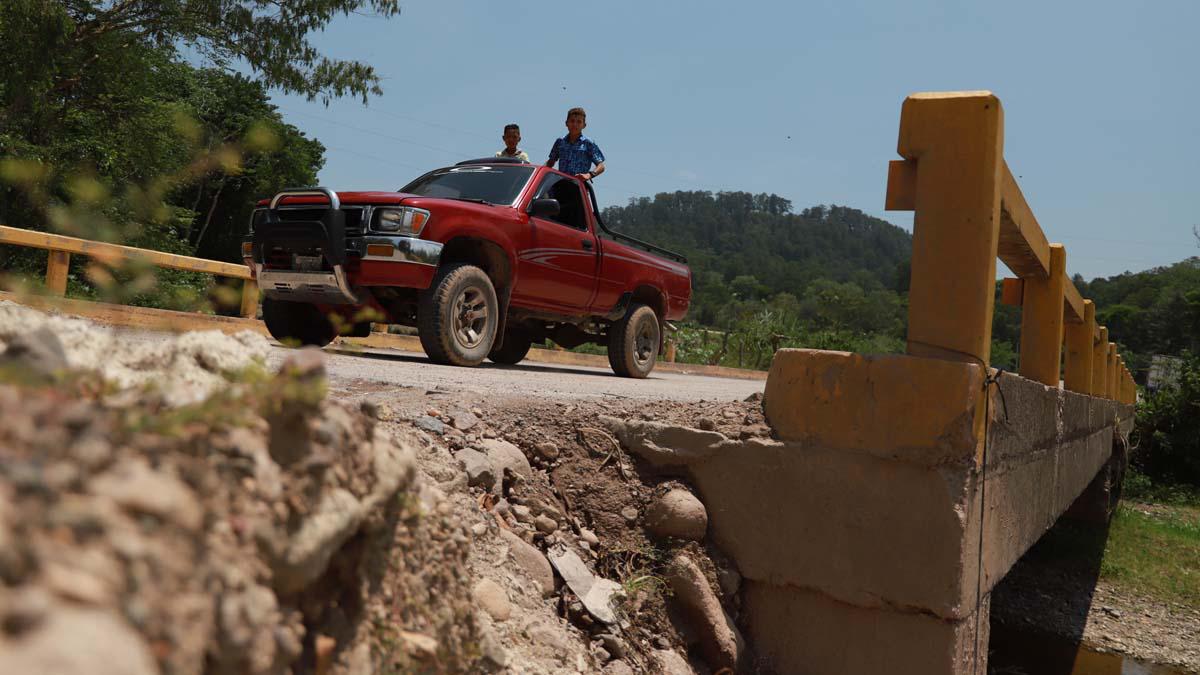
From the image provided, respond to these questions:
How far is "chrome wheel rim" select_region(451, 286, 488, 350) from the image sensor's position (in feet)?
21.5

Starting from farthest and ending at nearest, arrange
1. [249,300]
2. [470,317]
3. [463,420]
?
[249,300] → [470,317] → [463,420]

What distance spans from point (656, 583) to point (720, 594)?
32cm

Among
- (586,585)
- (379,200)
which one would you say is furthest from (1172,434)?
(586,585)

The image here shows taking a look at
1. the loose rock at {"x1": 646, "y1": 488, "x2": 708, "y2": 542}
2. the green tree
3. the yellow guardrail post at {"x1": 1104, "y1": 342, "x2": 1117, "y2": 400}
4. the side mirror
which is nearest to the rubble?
the loose rock at {"x1": 646, "y1": 488, "x2": 708, "y2": 542}

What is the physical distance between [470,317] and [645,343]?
3081 millimetres

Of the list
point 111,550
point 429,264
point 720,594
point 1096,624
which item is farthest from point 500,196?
point 1096,624

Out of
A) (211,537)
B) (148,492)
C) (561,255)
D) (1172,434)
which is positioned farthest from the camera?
(1172,434)

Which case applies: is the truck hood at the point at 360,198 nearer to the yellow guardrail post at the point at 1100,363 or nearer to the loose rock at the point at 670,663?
the loose rock at the point at 670,663

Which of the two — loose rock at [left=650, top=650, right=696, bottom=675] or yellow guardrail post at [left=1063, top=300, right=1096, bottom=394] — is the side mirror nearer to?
yellow guardrail post at [left=1063, top=300, right=1096, bottom=394]

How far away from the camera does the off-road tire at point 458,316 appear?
632 centimetres

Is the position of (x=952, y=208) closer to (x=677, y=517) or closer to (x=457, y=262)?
(x=677, y=517)

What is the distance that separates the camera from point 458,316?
6.54m

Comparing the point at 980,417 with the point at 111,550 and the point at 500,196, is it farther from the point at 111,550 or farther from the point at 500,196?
the point at 500,196

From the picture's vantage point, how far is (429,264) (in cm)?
626
